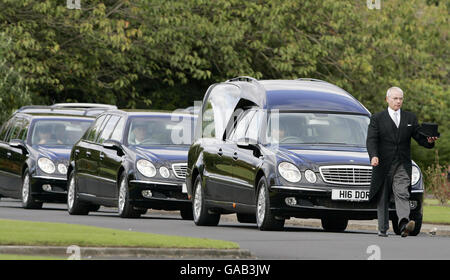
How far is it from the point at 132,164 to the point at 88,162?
1.98m

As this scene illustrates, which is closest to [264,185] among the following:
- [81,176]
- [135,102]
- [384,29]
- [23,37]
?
[81,176]

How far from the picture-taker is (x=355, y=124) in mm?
19797

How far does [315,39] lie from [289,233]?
83.1 ft

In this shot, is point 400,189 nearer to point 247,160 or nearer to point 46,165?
point 247,160

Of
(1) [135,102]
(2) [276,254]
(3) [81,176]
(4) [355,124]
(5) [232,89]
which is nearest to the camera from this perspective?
(2) [276,254]

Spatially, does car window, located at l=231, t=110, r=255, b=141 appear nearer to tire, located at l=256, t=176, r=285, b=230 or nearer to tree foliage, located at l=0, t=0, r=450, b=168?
tire, located at l=256, t=176, r=285, b=230

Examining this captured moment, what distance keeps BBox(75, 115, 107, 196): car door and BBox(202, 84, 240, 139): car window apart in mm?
2363

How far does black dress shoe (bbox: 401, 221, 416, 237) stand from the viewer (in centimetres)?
1682

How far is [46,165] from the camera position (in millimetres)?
25609

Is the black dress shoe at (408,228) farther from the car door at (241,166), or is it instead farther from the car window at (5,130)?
the car window at (5,130)

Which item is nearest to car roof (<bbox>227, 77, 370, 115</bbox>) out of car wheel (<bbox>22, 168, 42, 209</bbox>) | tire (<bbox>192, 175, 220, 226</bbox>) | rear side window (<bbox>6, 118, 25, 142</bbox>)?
tire (<bbox>192, 175, 220, 226</bbox>)

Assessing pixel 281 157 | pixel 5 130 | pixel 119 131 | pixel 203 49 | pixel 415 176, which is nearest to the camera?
pixel 281 157

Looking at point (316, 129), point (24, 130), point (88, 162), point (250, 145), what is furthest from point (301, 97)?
point (24, 130)

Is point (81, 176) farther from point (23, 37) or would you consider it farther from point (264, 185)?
point (23, 37)
